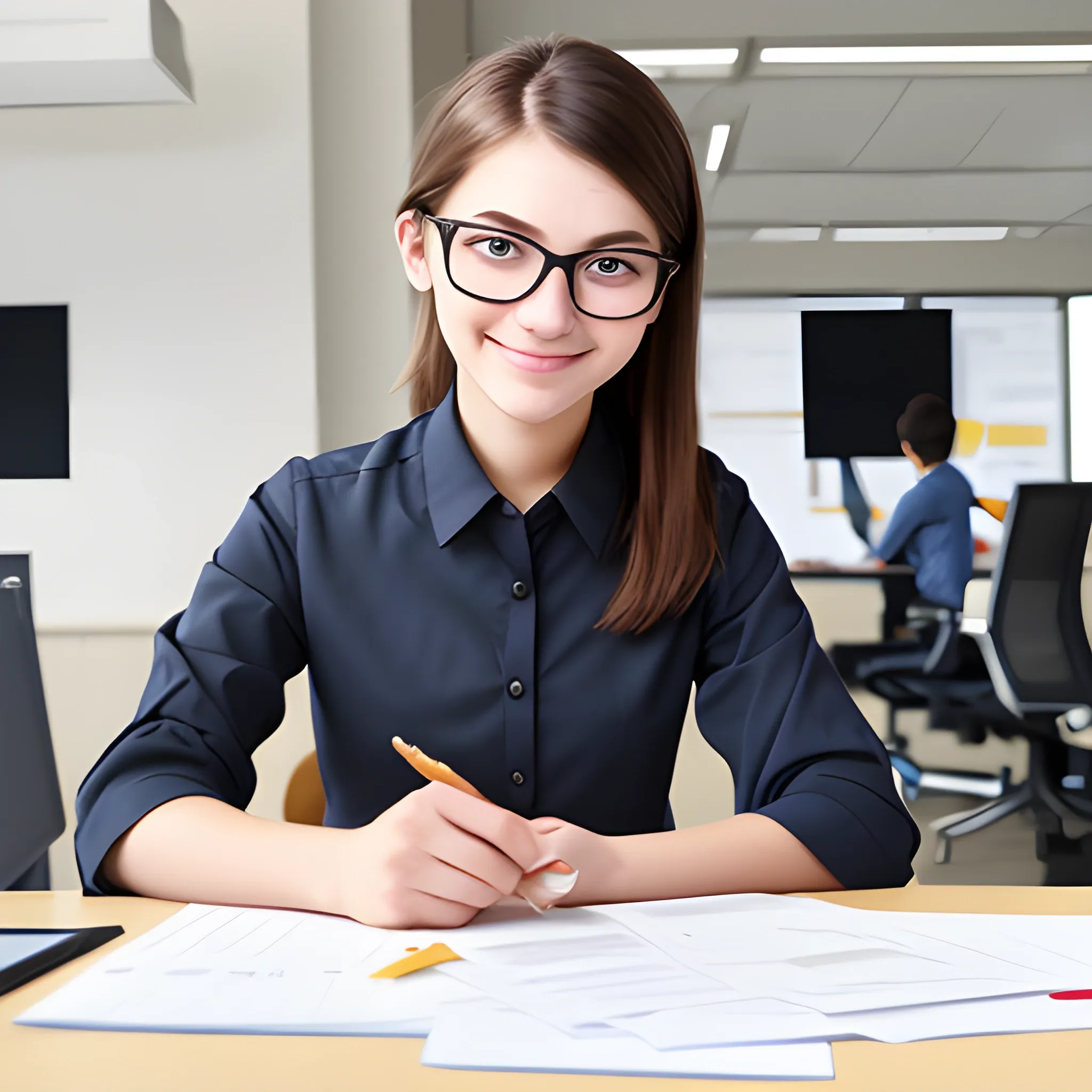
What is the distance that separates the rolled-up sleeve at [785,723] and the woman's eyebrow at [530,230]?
1.11 ft

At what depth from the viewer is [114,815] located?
83 centimetres

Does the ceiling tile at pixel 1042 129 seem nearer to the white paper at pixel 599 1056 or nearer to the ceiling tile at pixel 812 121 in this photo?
the ceiling tile at pixel 812 121

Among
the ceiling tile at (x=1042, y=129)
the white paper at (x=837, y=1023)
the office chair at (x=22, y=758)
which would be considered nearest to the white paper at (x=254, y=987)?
the white paper at (x=837, y=1023)

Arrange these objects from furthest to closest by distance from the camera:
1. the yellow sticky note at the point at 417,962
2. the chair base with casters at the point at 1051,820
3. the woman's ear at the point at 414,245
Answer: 1. the chair base with casters at the point at 1051,820
2. the woman's ear at the point at 414,245
3. the yellow sticky note at the point at 417,962

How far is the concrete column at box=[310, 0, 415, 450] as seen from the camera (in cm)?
281

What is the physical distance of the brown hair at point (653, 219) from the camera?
891 mm

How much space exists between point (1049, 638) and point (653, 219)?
3008mm

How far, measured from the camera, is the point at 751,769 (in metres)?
0.99

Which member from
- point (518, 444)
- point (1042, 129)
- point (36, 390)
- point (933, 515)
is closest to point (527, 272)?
point (518, 444)

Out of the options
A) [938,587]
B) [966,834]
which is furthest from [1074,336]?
[966,834]

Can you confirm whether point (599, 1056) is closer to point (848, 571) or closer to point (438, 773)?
point (438, 773)

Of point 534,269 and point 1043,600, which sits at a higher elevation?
point 534,269

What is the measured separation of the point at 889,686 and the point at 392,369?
2.06 metres

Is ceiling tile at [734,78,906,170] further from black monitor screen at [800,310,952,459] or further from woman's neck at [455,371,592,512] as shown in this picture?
woman's neck at [455,371,592,512]
